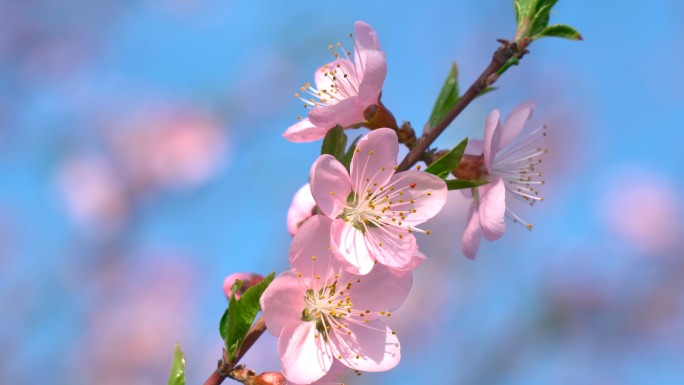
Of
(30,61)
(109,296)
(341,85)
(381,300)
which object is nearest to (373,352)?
(381,300)

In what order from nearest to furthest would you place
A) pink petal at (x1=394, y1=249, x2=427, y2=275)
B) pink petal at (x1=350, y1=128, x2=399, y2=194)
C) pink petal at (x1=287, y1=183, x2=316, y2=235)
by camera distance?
1. pink petal at (x1=394, y1=249, x2=427, y2=275)
2. pink petal at (x1=350, y1=128, x2=399, y2=194)
3. pink petal at (x1=287, y1=183, x2=316, y2=235)

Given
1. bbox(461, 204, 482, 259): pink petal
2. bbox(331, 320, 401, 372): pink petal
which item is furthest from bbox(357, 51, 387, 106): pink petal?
bbox(331, 320, 401, 372): pink petal

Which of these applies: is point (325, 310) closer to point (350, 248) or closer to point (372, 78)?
point (350, 248)

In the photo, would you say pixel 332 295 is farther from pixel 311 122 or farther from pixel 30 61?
pixel 30 61

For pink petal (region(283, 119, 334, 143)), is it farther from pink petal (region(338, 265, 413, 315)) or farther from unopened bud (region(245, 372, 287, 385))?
unopened bud (region(245, 372, 287, 385))

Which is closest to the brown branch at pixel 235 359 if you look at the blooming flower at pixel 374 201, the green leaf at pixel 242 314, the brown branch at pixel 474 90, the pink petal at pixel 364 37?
the green leaf at pixel 242 314

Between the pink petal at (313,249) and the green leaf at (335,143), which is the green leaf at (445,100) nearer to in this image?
the green leaf at (335,143)
